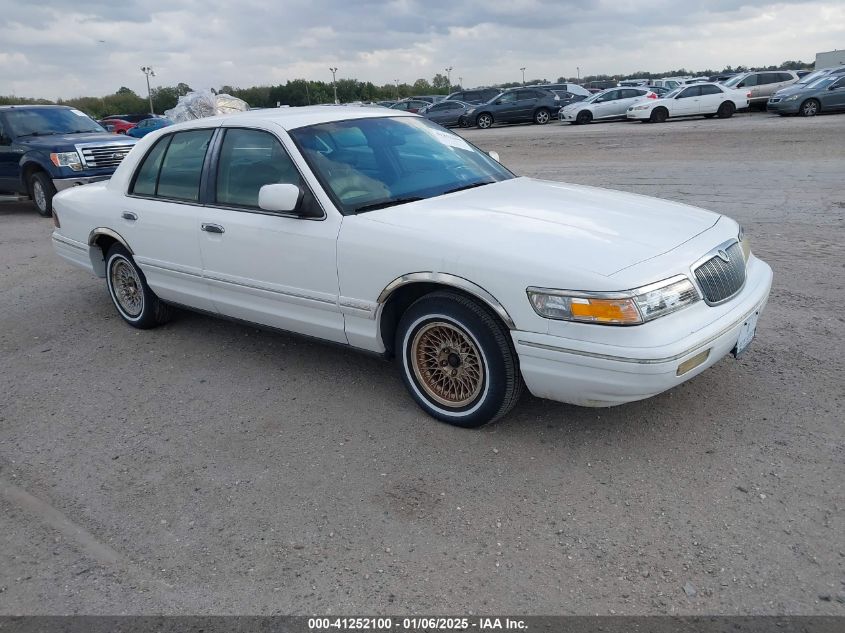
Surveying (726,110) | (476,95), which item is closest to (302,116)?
(726,110)

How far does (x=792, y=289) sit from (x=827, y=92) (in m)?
20.8

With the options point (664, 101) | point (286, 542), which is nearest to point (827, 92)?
point (664, 101)

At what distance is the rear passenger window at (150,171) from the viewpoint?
5344 mm

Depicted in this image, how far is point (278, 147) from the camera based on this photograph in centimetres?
447

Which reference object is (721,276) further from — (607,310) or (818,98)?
Answer: (818,98)

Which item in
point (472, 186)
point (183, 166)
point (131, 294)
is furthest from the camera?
point (131, 294)

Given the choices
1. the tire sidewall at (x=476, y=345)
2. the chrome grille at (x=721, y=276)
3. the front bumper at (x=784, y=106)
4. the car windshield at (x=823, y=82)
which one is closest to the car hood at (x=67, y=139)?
the tire sidewall at (x=476, y=345)

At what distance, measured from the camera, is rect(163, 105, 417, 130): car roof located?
15.2 ft

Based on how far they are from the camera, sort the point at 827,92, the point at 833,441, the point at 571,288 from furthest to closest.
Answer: the point at 827,92, the point at 833,441, the point at 571,288

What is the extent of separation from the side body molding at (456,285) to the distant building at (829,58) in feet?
213

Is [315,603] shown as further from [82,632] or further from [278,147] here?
A: [278,147]

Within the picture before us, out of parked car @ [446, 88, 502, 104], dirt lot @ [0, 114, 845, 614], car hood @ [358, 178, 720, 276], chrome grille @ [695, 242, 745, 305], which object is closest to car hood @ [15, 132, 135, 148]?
dirt lot @ [0, 114, 845, 614]

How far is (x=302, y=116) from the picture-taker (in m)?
4.75

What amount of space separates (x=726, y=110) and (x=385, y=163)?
24329 mm
